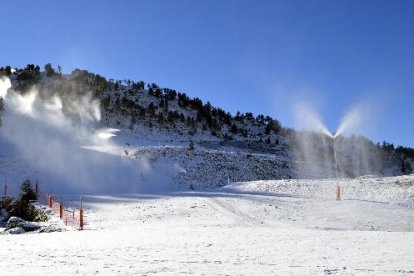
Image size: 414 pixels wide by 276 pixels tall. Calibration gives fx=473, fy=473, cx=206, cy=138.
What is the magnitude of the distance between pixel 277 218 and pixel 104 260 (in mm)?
11618

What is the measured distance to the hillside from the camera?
142 ft

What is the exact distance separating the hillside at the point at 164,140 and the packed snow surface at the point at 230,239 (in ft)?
53.3

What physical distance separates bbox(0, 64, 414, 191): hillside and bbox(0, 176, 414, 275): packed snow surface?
16.3m

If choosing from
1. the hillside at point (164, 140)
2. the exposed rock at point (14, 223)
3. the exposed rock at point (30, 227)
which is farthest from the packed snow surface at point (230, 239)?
the hillside at point (164, 140)

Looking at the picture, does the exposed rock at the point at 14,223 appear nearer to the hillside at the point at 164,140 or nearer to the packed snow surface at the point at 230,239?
the packed snow surface at the point at 230,239

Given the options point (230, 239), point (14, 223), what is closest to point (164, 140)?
point (14, 223)

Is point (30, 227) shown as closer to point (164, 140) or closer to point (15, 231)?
point (15, 231)

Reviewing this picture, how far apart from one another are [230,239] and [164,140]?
4928 cm

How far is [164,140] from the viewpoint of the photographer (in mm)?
62312

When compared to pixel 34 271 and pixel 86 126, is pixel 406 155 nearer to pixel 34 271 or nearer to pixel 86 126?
pixel 86 126

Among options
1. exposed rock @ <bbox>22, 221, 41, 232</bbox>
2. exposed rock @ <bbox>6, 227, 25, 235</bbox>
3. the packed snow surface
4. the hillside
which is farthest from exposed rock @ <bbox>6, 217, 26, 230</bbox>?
the hillside

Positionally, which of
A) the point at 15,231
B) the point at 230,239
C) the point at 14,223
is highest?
the point at 14,223

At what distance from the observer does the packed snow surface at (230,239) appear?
360 inches

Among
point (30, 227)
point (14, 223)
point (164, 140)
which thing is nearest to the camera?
point (30, 227)
